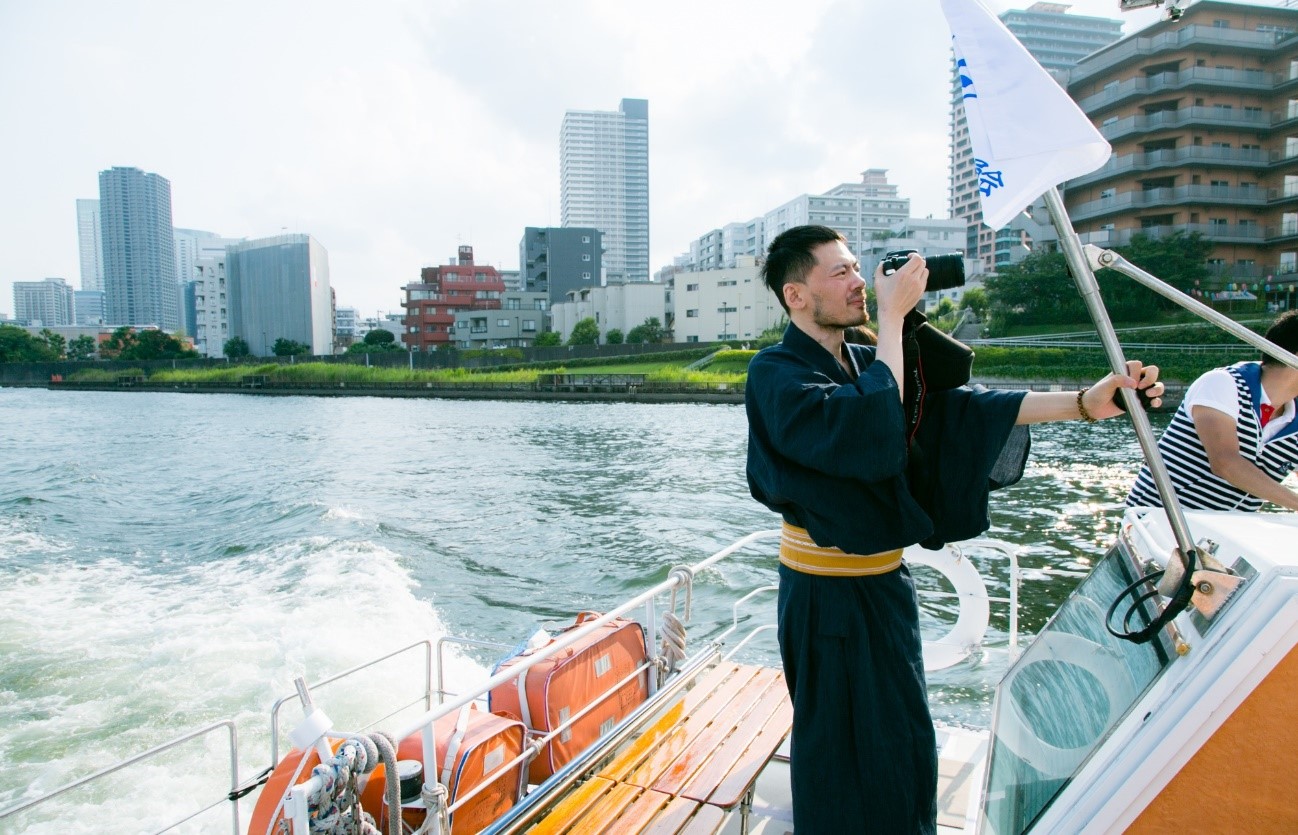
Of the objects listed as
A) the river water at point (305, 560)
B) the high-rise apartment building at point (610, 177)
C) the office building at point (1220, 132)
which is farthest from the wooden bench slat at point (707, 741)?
the high-rise apartment building at point (610, 177)

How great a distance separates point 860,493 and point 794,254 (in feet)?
1.87

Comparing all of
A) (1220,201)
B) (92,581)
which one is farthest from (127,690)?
(1220,201)

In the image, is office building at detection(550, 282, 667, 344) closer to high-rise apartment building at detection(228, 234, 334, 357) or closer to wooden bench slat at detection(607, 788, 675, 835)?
high-rise apartment building at detection(228, 234, 334, 357)

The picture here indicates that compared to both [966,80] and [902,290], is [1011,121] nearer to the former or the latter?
[966,80]

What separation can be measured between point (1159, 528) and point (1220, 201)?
53.8 meters

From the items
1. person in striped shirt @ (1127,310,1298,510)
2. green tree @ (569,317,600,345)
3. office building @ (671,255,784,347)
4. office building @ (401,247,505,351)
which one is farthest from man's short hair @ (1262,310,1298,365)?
office building @ (401,247,505,351)

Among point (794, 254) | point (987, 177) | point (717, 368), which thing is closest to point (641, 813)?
point (794, 254)

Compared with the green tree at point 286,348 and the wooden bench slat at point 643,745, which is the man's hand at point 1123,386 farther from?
the green tree at point 286,348

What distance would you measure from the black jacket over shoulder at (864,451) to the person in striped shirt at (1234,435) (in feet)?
2.76

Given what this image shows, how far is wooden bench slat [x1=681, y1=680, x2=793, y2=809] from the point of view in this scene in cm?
231

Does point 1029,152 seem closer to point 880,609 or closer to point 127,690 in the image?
point 880,609

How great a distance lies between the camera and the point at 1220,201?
144 feet

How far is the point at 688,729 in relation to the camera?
9.04 feet

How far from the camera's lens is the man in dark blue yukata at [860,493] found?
5.13ft
